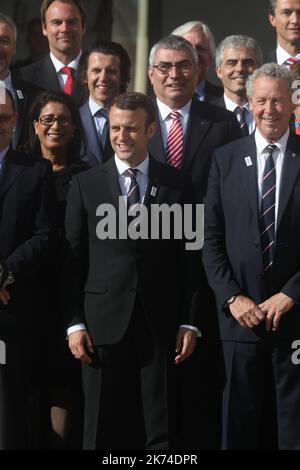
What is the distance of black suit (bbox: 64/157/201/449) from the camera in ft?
15.9

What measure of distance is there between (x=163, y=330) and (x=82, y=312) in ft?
1.16

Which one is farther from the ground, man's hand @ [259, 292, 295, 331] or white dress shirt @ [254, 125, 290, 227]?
white dress shirt @ [254, 125, 290, 227]

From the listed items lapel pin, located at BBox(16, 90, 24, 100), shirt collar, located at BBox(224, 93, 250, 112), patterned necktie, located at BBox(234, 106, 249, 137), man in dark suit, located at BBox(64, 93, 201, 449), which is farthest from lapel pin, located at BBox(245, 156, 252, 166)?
lapel pin, located at BBox(16, 90, 24, 100)

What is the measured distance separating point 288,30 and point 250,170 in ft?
4.23

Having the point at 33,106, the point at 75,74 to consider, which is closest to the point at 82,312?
the point at 33,106

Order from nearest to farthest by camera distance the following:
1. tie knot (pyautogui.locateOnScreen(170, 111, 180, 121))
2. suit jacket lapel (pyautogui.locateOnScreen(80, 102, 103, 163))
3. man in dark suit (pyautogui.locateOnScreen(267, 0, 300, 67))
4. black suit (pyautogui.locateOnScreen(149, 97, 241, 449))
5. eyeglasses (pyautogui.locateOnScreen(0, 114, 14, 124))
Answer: eyeglasses (pyautogui.locateOnScreen(0, 114, 14, 124)), black suit (pyautogui.locateOnScreen(149, 97, 241, 449)), tie knot (pyautogui.locateOnScreen(170, 111, 180, 121)), suit jacket lapel (pyautogui.locateOnScreen(80, 102, 103, 163)), man in dark suit (pyautogui.locateOnScreen(267, 0, 300, 67))

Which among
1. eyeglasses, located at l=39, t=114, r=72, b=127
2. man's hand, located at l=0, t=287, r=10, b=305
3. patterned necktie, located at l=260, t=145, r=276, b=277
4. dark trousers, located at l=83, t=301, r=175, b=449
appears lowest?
dark trousers, located at l=83, t=301, r=175, b=449

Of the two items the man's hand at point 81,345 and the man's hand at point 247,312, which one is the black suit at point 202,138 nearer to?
the man's hand at point 247,312

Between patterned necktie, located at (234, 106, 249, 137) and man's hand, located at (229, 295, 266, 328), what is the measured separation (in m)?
1.00

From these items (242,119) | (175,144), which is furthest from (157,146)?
(242,119)

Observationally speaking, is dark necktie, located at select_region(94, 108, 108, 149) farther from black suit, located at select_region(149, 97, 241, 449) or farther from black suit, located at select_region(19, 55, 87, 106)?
black suit, located at select_region(149, 97, 241, 449)

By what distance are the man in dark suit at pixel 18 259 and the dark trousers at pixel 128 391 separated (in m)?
0.31
